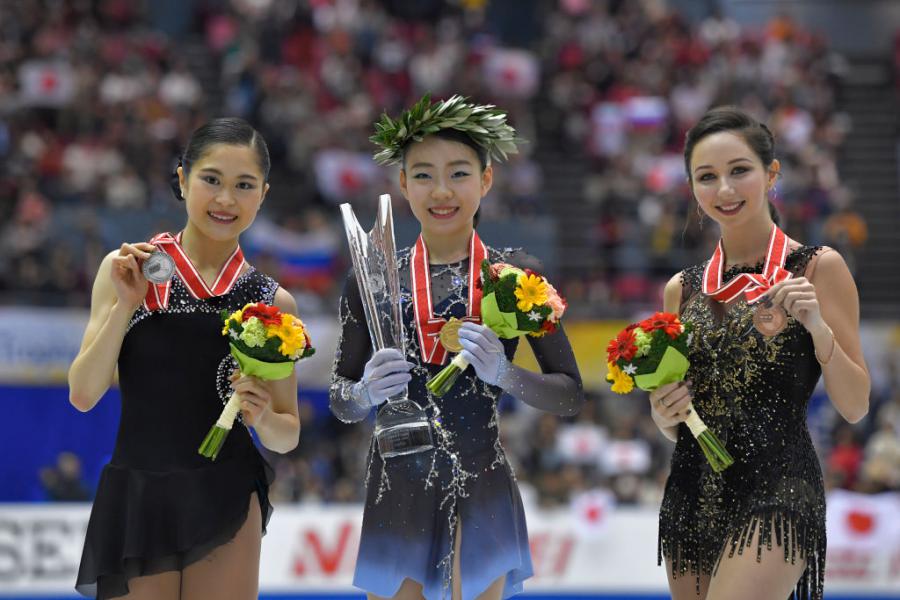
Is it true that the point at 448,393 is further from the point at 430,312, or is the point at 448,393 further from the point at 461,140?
the point at 461,140

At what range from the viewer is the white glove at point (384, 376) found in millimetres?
3832

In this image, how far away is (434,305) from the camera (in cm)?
412

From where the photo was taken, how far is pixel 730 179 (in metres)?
4.21

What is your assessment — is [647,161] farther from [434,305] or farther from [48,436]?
[434,305]

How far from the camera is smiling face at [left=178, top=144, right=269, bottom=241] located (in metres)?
4.16

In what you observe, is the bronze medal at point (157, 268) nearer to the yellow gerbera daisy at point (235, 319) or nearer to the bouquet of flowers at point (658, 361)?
the yellow gerbera daisy at point (235, 319)

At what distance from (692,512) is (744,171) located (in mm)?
1101

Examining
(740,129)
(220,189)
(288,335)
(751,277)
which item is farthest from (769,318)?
(220,189)

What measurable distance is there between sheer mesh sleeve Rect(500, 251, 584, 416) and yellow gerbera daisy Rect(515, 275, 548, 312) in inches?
7.9

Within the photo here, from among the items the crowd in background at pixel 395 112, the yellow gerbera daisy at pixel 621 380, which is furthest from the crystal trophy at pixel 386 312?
the crowd in background at pixel 395 112

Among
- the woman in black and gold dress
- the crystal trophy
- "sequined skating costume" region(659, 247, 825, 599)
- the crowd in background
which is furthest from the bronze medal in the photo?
the crowd in background

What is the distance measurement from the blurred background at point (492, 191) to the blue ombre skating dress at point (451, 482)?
506cm

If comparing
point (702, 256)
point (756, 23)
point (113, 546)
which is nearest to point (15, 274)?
point (702, 256)

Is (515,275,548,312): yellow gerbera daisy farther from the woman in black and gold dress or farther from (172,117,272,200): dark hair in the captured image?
(172,117,272,200): dark hair
